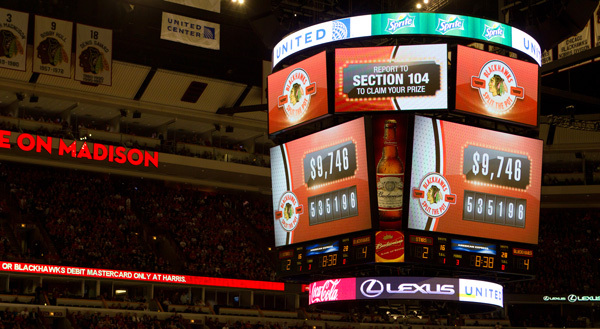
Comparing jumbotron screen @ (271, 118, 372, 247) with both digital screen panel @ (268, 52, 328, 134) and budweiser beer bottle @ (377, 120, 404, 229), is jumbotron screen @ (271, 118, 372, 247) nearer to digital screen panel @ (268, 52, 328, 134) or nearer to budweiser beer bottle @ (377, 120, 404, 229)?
budweiser beer bottle @ (377, 120, 404, 229)

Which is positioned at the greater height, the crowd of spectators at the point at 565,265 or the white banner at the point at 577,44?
the white banner at the point at 577,44

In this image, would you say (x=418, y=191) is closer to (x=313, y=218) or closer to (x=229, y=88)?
(x=313, y=218)

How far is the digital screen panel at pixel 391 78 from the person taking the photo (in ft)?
67.5

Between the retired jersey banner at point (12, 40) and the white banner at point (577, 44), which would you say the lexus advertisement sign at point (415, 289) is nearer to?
the white banner at point (577, 44)

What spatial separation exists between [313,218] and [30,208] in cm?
2200

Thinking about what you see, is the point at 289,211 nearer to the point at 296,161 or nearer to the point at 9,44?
the point at 296,161

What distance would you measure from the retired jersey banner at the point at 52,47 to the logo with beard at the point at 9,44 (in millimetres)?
832

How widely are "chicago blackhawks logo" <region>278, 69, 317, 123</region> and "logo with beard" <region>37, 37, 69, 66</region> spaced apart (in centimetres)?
1470

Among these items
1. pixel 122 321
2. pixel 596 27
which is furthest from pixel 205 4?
pixel 122 321

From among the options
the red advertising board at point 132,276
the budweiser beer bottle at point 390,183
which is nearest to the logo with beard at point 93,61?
the red advertising board at point 132,276

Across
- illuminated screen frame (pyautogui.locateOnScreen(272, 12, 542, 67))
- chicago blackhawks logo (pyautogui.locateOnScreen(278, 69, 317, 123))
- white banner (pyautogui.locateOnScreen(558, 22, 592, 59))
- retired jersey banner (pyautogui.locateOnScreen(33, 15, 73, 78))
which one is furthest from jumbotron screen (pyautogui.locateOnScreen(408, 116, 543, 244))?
retired jersey banner (pyautogui.locateOnScreen(33, 15, 73, 78))

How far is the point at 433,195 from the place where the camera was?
20469 millimetres

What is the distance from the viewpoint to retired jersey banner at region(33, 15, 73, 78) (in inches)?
1321

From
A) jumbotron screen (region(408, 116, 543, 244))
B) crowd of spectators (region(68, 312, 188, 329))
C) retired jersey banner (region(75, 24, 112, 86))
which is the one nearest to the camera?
jumbotron screen (region(408, 116, 543, 244))
